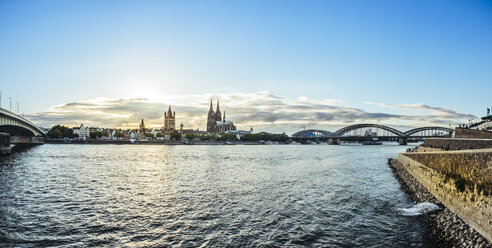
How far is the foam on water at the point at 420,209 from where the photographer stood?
16234 mm

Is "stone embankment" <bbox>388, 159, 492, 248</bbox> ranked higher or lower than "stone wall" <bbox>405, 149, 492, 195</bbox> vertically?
lower

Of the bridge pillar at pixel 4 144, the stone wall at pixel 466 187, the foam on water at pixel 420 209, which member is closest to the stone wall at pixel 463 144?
the stone wall at pixel 466 187

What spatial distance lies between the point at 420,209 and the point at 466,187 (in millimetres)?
4337

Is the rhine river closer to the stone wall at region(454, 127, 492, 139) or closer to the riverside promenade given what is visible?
the riverside promenade

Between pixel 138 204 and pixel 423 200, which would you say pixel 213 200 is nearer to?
pixel 138 204

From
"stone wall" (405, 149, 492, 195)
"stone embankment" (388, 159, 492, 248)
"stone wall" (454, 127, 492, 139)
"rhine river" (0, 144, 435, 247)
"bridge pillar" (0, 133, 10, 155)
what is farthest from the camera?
"bridge pillar" (0, 133, 10, 155)

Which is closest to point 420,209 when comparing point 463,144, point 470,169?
point 470,169

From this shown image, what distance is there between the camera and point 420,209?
659 inches

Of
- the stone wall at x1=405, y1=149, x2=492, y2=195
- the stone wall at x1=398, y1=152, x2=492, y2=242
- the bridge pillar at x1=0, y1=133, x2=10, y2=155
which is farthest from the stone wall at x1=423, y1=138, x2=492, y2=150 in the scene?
the bridge pillar at x1=0, y1=133, x2=10, y2=155

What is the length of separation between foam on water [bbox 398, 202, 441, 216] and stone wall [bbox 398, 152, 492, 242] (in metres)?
0.64

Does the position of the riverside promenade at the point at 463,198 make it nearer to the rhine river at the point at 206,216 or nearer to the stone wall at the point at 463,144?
the rhine river at the point at 206,216

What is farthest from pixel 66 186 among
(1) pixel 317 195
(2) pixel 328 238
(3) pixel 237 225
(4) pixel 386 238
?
(4) pixel 386 238

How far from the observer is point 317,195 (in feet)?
71.5

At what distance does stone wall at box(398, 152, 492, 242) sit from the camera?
10.9 meters
